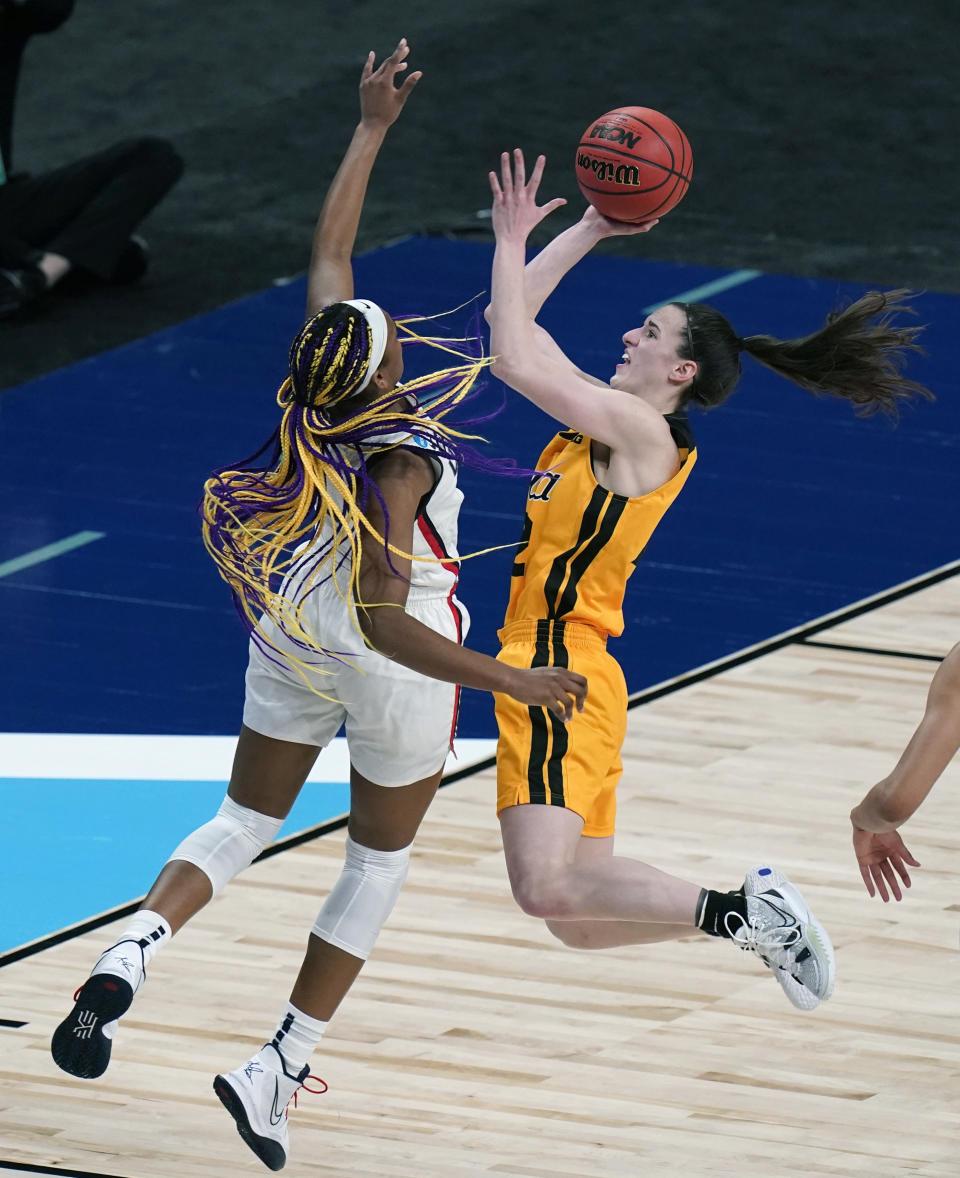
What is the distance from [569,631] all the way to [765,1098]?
43.3 inches

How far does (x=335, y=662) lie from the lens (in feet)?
16.2

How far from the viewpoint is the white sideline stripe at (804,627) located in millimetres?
8008

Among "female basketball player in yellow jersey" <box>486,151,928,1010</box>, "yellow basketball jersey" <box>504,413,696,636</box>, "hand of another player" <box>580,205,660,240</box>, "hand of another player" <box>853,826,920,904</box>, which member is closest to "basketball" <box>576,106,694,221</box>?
"hand of another player" <box>580,205,660,240</box>

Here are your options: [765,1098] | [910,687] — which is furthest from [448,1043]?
[910,687]

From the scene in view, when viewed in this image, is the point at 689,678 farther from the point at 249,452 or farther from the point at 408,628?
the point at 408,628

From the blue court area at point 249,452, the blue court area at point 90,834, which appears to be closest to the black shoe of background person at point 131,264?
the blue court area at point 249,452

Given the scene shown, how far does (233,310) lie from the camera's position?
12.2 m

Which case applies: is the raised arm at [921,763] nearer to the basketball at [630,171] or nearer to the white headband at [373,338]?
the white headband at [373,338]

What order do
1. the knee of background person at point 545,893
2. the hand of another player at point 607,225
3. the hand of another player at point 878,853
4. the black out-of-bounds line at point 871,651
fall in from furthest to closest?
the black out-of-bounds line at point 871,651
the hand of another player at point 607,225
the knee of background person at point 545,893
the hand of another player at point 878,853

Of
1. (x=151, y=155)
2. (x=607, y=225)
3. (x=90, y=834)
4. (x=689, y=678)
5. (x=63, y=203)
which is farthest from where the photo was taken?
(x=151, y=155)

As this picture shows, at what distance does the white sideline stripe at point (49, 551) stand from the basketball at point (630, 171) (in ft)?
12.7

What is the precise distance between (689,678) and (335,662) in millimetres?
3271

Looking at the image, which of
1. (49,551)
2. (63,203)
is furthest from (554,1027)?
(63,203)

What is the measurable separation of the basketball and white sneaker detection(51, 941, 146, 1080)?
2100mm
